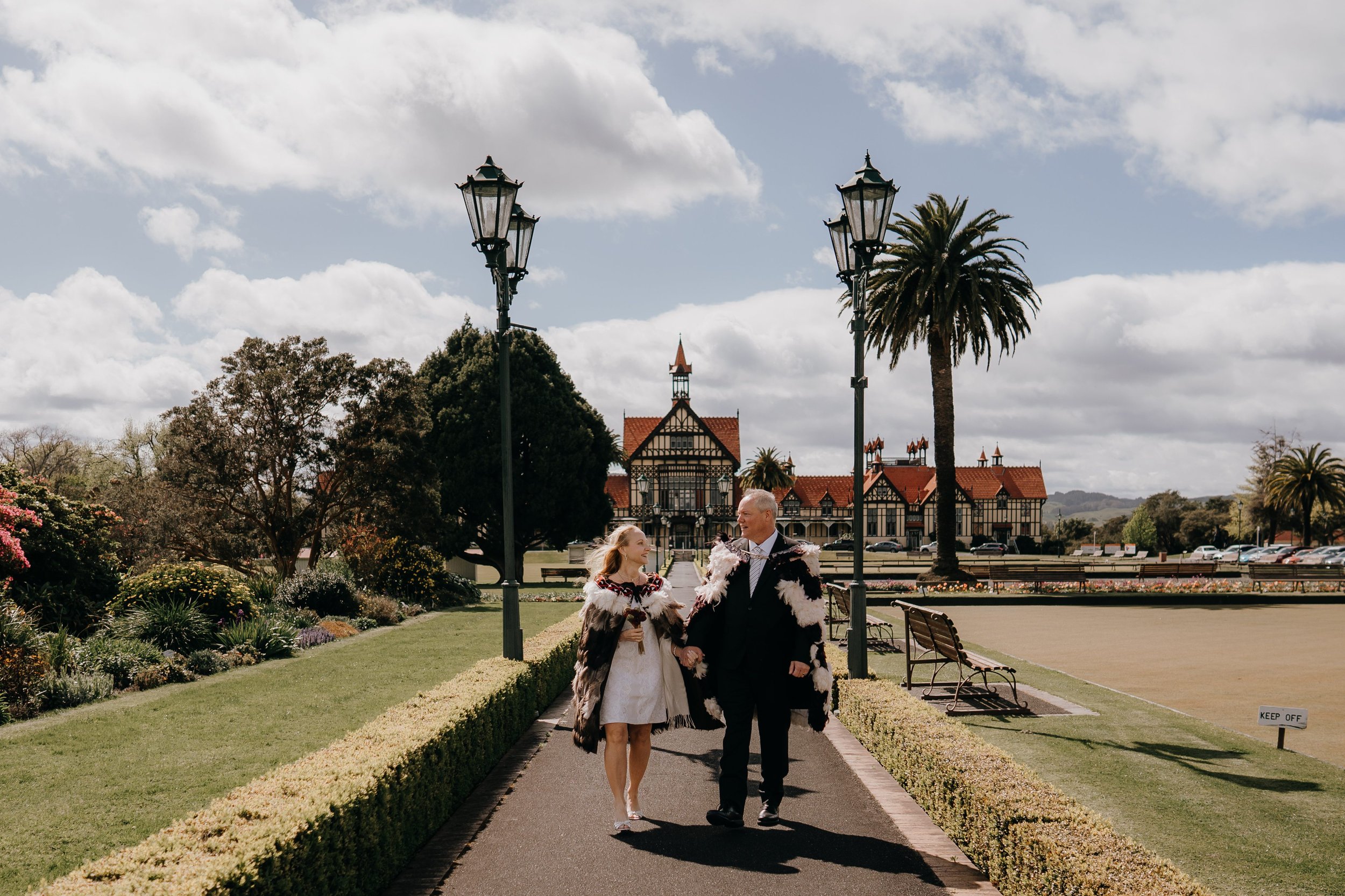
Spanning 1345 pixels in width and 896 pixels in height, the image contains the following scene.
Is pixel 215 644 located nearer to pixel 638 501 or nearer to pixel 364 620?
pixel 364 620

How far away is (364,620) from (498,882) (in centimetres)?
1529

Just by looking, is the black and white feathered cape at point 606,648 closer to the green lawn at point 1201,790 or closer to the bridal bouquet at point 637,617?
the bridal bouquet at point 637,617

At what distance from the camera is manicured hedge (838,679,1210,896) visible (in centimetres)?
384

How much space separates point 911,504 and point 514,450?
58.3 m

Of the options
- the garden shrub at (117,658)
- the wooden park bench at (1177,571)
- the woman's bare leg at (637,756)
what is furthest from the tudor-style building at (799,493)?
the woman's bare leg at (637,756)

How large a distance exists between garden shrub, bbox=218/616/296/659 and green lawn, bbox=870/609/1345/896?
33.5 feet

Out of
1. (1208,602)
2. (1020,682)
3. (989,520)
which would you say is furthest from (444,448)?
(989,520)

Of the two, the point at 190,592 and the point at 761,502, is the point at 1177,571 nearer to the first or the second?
the point at 190,592

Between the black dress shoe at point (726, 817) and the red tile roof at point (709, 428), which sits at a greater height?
the red tile roof at point (709, 428)

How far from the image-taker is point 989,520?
90875mm

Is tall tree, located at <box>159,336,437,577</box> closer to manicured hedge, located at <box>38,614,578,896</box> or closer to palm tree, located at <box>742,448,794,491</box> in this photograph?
manicured hedge, located at <box>38,614,578,896</box>

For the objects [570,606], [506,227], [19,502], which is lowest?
[570,606]

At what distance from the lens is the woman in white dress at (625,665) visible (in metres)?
5.61

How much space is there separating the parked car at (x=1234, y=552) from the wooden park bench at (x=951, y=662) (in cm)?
5718
